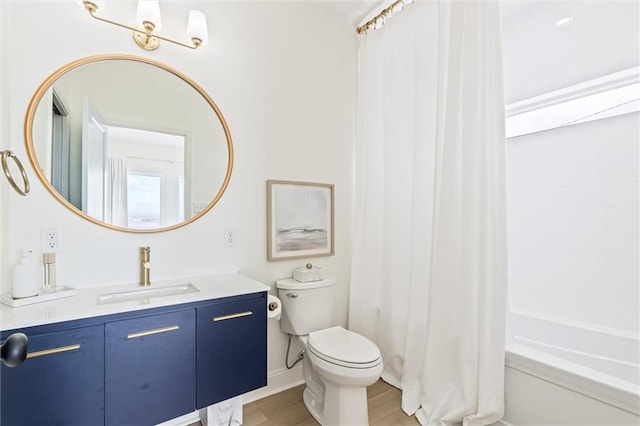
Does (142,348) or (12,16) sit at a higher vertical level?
(12,16)

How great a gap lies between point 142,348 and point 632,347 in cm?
253

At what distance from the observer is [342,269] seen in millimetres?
2363

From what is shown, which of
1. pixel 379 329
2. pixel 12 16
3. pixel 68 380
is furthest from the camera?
pixel 379 329

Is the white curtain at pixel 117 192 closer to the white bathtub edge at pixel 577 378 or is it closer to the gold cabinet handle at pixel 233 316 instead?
the gold cabinet handle at pixel 233 316

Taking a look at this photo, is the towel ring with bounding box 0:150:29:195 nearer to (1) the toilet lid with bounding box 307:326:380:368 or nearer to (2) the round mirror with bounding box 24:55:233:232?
(2) the round mirror with bounding box 24:55:233:232

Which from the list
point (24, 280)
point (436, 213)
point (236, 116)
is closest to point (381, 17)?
point (236, 116)

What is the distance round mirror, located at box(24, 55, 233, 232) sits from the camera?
4.55 ft

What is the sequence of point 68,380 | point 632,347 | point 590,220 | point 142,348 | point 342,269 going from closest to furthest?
point 68,380 < point 142,348 < point 632,347 < point 590,220 < point 342,269

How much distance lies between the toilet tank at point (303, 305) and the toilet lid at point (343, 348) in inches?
4.0

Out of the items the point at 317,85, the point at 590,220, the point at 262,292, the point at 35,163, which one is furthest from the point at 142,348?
the point at 590,220

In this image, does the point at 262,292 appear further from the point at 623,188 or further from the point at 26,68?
the point at 623,188

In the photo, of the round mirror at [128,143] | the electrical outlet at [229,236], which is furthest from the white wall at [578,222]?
the round mirror at [128,143]

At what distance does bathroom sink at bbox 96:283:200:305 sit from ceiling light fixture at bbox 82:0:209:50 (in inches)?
50.1

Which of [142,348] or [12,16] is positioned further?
[12,16]
